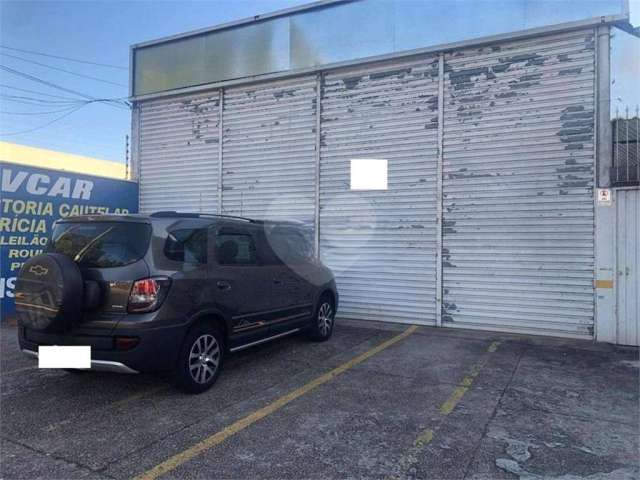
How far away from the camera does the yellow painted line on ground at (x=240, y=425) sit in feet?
10.6

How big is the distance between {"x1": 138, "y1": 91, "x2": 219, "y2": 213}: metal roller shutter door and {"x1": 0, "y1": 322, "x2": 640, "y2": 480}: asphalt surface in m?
5.51

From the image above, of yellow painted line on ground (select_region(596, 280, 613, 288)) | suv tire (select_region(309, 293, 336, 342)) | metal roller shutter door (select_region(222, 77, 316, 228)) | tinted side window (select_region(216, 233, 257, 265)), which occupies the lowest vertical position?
suv tire (select_region(309, 293, 336, 342))

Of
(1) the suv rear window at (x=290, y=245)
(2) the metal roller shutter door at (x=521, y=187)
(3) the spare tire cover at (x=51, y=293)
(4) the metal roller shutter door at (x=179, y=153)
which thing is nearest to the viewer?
(3) the spare tire cover at (x=51, y=293)

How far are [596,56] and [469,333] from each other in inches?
190

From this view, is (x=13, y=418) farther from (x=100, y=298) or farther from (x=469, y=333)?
(x=469, y=333)

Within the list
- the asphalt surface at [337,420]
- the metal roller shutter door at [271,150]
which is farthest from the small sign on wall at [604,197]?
the metal roller shutter door at [271,150]

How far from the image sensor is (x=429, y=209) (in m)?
8.62

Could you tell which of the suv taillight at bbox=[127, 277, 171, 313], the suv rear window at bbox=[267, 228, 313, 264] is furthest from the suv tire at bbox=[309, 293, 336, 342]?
the suv taillight at bbox=[127, 277, 171, 313]

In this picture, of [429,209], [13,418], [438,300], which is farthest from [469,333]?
[13,418]

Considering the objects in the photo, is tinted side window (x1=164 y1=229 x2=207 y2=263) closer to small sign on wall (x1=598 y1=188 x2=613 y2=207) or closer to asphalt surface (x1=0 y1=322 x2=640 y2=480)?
asphalt surface (x1=0 y1=322 x2=640 y2=480)

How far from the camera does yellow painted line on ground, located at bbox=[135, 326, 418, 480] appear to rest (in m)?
3.22

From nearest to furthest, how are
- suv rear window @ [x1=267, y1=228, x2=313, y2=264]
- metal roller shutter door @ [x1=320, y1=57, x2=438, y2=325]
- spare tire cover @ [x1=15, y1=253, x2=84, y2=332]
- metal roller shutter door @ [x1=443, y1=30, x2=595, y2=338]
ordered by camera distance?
spare tire cover @ [x1=15, y1=253, x2=84, y2=332], suv rear window @ [x1=267, y1=228, x2=313, y2=264], metal roller shutter door @ [x1=443, y1=30, x2=595, y2=338], metal roller shutter door @ [x1=320, y1=57, x2=438, y2=325]

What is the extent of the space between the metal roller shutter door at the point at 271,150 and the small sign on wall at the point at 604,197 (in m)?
4.98

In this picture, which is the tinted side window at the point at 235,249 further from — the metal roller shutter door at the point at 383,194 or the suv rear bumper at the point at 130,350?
the metal roller shutter door at the point at 383,194
